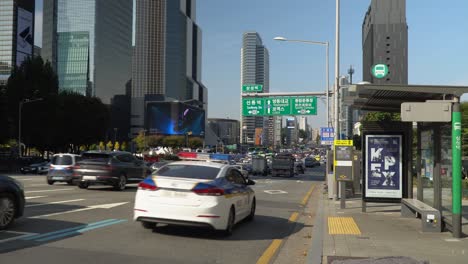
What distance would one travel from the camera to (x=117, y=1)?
150 metres

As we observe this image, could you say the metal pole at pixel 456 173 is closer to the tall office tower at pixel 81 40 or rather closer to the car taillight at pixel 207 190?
the car taillight at pixel 207 190

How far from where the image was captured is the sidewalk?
7762 mm

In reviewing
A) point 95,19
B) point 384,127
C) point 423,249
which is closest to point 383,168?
point 384,127

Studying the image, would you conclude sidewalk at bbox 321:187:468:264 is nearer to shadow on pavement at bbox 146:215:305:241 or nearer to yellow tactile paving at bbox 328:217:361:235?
yellow tactile paving at bbox 328:217:361:235

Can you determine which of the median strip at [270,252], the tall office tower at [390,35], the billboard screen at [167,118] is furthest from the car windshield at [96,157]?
the billboard screen at [167,118]

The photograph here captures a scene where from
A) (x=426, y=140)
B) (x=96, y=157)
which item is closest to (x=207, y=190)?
(x=426, y=140)

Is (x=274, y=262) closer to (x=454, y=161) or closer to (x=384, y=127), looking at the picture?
(x=454, y=161)

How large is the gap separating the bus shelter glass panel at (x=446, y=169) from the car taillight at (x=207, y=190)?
15.6ft

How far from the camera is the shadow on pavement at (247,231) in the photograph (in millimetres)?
9797

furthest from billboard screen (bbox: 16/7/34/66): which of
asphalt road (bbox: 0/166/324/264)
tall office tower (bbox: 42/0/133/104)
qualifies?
asphalt road (bbox: 0/166/324/264)

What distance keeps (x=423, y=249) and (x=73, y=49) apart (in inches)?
5798

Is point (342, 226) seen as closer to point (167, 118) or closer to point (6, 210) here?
point (6, 210)

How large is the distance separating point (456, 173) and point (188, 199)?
16.9 ft

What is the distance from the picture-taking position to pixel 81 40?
142 m
